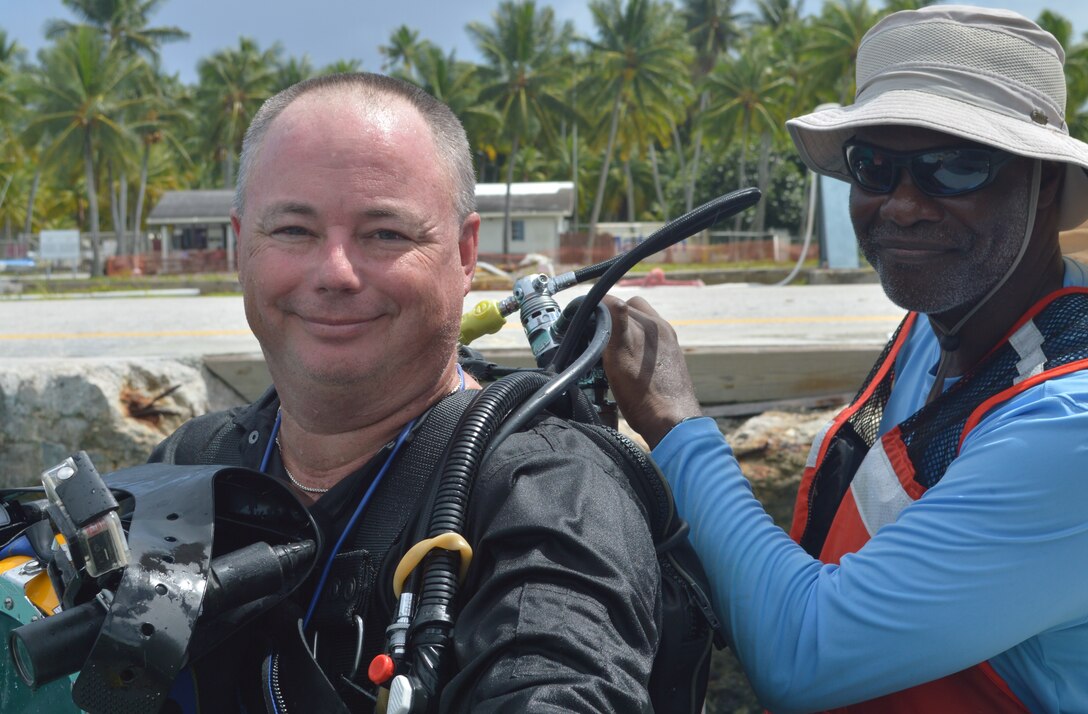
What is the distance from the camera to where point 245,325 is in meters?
8.09

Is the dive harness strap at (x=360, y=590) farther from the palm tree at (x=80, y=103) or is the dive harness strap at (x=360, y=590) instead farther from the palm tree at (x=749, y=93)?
the palm tree at (x=749, y=93)

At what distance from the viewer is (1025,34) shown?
1892 mm

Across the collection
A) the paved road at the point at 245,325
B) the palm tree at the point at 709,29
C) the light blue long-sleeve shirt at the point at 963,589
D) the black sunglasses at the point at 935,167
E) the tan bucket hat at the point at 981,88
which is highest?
the palm tree at the point at 709,29

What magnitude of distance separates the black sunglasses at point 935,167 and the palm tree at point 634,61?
5036 centimetres

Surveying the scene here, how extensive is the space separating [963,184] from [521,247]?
162 feet

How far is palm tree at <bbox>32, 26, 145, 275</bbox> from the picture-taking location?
47250 mm

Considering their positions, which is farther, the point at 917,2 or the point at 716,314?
the point at 917,2

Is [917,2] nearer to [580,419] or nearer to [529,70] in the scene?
[529,70]

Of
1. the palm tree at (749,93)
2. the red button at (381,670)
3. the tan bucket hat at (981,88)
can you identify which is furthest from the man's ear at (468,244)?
the palm tree at (749,93)

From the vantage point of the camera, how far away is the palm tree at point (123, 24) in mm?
58844

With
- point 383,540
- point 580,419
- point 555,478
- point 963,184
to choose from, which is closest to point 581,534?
point 555,478

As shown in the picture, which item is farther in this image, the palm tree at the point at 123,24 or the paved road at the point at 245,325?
the palm tree at the point at 123,24

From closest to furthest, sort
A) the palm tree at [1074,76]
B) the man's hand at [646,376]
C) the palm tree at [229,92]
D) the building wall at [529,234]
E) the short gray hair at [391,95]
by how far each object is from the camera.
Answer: the short gray hair at [391,95] → the man's hand at [646,376] → the palm tree at [1074,76] → the building wall at [529,234] → the palm tree at [229,92]

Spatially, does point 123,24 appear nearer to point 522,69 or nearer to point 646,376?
point 522,69
